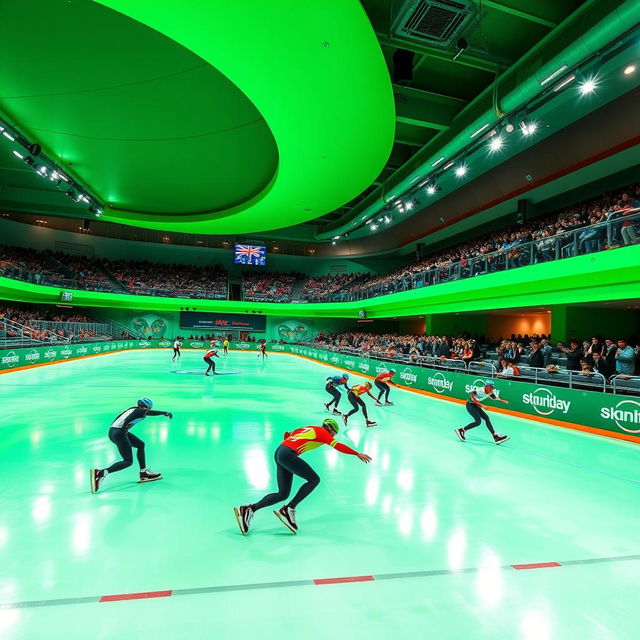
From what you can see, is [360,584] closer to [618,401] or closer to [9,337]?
[618,401]

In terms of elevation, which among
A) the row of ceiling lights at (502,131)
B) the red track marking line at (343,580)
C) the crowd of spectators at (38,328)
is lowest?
the red track marking line at (343,580)

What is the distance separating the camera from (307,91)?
39.1 ft

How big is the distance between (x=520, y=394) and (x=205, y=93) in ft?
46.0

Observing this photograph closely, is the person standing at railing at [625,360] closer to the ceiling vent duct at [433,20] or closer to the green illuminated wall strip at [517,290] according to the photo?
the green illuminated wall strip at [517,290]

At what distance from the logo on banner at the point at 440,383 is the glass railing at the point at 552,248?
15.2 ft

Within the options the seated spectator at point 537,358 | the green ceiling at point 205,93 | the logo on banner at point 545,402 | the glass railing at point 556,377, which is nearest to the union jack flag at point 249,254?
the green ceiling at point 205,93

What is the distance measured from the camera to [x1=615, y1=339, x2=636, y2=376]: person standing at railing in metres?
9.37

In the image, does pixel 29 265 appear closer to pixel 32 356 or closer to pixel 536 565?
pixel 32 356

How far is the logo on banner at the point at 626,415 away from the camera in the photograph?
26.9 ft

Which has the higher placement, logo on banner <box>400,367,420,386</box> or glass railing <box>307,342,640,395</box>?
glass railing <box>307,342,640,395</box>

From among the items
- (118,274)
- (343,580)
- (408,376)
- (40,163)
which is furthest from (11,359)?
(118,274)

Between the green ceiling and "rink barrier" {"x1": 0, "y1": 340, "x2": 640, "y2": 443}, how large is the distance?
8.91m

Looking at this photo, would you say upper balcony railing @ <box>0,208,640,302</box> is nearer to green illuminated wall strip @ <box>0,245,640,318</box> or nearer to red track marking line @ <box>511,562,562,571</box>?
green illuminated wall strip @ <box>0,245,640,318</box>

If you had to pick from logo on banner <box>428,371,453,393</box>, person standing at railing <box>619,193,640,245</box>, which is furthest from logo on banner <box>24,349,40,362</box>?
person standing at railing <box>619,193,640,245</box>
